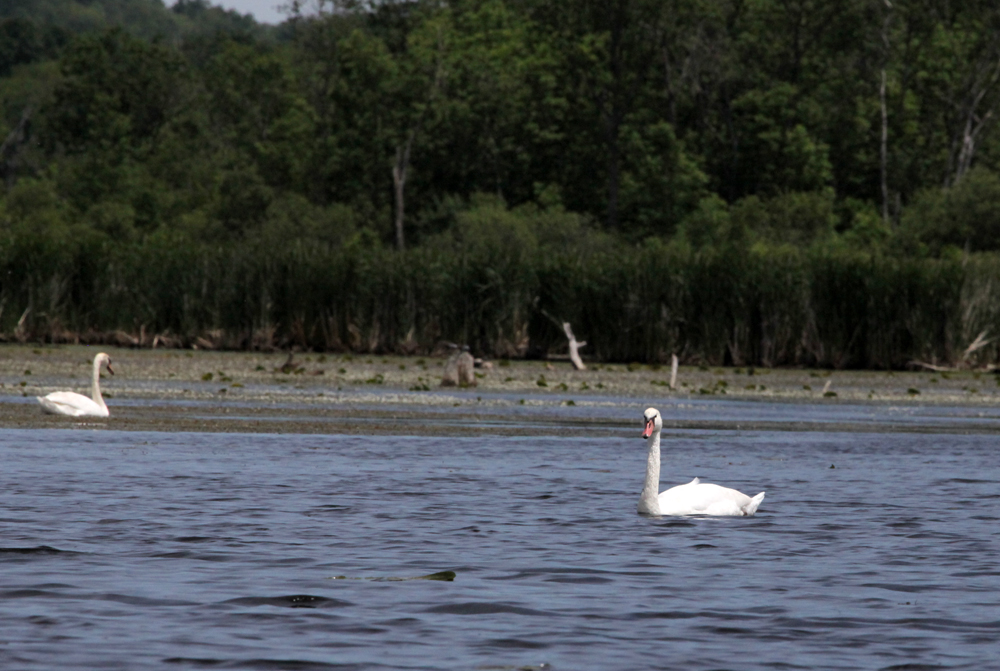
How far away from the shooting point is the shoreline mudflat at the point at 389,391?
21062 millimetres

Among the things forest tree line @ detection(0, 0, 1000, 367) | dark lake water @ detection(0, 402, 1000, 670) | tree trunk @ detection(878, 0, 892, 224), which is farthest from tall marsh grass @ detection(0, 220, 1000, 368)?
tree trunk @ detection(878, 0, 892, 224)

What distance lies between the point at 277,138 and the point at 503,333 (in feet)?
123

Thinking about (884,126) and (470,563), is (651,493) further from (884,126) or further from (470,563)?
(884,126)

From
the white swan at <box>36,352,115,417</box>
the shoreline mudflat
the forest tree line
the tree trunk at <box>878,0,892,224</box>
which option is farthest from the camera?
the tree trunk at <box>878,0,892,224</box>

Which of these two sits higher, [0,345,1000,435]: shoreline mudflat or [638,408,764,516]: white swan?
[0,345,1000,435]: shoreline mudflat

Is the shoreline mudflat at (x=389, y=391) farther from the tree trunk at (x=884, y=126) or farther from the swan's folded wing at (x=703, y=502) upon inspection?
the tree trunk at (x=884, y=126)

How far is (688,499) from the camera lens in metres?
12.7

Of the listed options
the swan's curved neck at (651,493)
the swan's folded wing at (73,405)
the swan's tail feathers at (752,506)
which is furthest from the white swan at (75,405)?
the swan's tail feathers at (752,506)

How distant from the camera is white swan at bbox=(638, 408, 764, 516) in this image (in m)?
12.6

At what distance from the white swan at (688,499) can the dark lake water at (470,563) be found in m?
0.12

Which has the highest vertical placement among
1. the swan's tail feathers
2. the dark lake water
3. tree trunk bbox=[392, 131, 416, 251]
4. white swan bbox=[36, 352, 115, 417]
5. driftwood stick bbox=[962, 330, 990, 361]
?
tree trunk bbox=[392, 131, 416, 251]

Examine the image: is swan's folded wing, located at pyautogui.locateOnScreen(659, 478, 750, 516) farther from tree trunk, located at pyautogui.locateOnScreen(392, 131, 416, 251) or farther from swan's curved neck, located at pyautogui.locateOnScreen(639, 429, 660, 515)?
tree trunk, located at pyautogui.locateOnScreen(392, 131, 416, 251)

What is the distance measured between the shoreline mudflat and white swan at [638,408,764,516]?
287 inches

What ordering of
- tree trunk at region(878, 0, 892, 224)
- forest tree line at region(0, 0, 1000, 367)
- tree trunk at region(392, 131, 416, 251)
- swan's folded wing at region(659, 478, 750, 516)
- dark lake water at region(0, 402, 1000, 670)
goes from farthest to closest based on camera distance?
tree trunk at region(878, 0, 892, 224) → tree trunk at region(392, 131, 416, 251) → forest tree line at region(0, 0, 1000, 367) → swan's folded wing at region(659, 478, 750, 516) → dark lake water at region(0, 402, 1000, 670)
